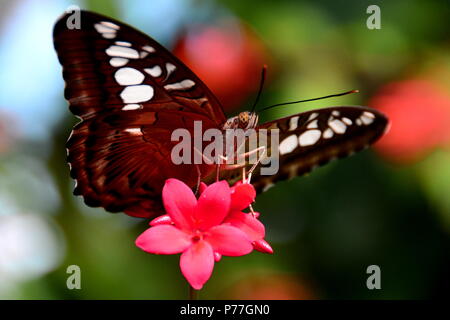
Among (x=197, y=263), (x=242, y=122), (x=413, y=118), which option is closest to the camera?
(x=197, y=263)

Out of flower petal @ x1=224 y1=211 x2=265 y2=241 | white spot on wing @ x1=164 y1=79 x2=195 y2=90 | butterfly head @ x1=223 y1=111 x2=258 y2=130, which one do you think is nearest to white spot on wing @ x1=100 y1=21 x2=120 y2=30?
white spot on wing @ x1=164 y1=79 x2=195 y2=90

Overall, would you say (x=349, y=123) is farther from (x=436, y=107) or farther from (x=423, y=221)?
(x=423, y=221)

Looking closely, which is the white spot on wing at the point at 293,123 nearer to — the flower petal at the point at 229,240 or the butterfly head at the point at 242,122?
the butterfly head at the point at 242,122

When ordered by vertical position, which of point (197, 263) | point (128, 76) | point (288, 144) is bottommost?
point (197, 263)

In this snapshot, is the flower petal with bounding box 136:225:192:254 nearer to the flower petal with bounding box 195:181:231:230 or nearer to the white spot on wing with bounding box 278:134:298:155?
the flower petal with bounding box 195:181:231:230

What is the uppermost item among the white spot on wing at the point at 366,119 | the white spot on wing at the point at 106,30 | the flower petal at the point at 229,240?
the white spot on wing at the point at 106,30

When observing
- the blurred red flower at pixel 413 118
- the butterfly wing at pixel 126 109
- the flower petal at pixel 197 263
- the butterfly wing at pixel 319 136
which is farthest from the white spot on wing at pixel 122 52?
the blurred red flower at pixel 413 118

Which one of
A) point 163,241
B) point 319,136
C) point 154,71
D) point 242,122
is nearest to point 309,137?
point 319,136

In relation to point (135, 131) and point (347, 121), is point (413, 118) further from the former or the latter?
point (135, 131)
